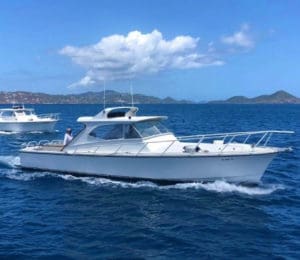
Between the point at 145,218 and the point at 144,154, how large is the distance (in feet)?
14.3

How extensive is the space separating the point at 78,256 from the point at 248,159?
8.58m

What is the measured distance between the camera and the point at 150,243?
13.1m

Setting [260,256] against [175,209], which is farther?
[175,209]

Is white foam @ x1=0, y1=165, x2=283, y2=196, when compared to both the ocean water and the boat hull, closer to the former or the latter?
the ocean water

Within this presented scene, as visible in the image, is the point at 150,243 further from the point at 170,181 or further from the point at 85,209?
the point at 170,181

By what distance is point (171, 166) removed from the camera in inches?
757

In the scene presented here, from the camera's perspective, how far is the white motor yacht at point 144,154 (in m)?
18.6

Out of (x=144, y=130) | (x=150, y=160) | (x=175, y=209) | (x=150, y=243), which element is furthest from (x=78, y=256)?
(x=144, y=130)

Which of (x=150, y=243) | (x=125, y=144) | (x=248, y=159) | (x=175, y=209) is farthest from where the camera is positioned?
(x=125, y=144)

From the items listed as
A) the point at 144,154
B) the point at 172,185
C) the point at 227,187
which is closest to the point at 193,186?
the point at 172,185

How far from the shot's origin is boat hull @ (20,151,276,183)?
60.8ft

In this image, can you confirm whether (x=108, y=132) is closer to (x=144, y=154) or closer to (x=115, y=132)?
(x=115, y=132)

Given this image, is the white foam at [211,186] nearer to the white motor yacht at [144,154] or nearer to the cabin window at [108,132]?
the white motor yacht at [144,154]

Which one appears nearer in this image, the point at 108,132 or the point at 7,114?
the point at 108,132
